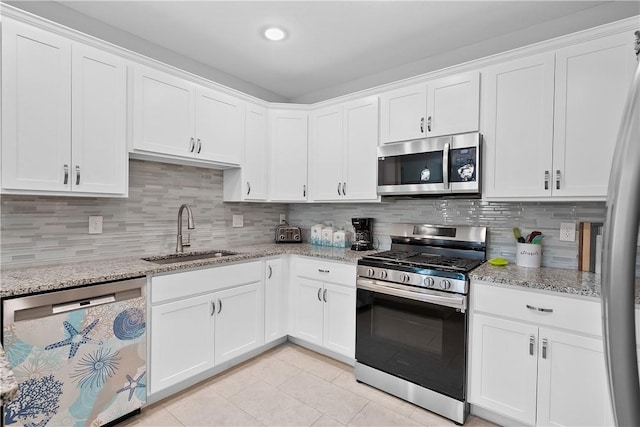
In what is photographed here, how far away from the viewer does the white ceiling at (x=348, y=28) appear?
7.20 ft

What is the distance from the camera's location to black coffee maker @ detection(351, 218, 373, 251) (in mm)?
3059

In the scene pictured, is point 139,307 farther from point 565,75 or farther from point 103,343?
point 565,75

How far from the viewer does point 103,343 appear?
6.16ft

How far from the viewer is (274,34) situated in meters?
2.53

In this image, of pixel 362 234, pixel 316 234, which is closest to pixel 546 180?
pixel 362 234

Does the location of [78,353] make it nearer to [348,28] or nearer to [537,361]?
[537,361]

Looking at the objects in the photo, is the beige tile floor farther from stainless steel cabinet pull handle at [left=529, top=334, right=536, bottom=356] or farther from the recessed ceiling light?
the recessed ceiling light

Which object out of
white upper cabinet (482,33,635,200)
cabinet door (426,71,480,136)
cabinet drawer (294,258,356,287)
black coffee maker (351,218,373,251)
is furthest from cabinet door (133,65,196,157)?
white upper cabinet (482,33,635,200)

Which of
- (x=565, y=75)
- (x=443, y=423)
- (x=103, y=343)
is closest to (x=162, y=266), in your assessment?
(x=103, y=343)

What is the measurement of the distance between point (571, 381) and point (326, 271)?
5.50 ft

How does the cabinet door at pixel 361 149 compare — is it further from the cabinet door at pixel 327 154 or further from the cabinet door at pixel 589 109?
the cabinet door at pixel 589 109

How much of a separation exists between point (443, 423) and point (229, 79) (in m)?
3.34

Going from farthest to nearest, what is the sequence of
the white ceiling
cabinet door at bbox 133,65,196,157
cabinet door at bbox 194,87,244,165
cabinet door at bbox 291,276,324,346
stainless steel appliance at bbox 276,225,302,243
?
stainless steel appliance at bbox 276,225,302,243, cabinet door at bbox 291,276,324,346, cabinet door at bbox 194,87,244,165, cabinet door at bbox 133,65,196,157, the white ceiling

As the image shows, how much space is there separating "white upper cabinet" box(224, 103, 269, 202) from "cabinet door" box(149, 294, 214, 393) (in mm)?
1076
